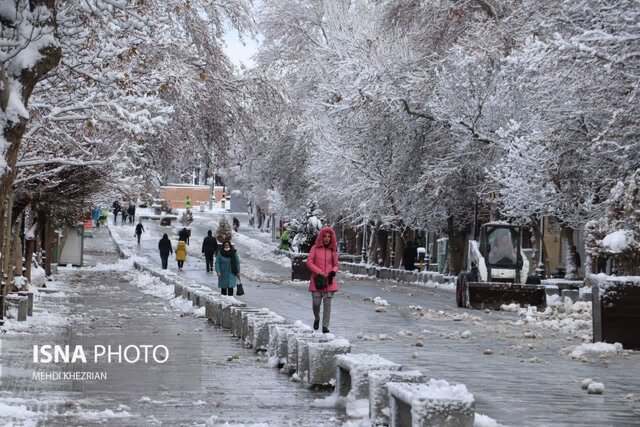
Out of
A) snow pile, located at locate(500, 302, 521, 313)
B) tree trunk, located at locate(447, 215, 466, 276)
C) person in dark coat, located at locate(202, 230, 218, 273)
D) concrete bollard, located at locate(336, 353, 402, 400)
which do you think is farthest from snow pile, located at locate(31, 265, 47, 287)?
concrete bollard, located at locate(336, 353, 402, 400)

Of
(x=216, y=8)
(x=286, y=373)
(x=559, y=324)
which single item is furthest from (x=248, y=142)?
(x=286, y=373)

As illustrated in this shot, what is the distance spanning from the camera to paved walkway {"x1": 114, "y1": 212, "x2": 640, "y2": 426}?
473 inches

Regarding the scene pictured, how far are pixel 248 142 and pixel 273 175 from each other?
27.5 meters

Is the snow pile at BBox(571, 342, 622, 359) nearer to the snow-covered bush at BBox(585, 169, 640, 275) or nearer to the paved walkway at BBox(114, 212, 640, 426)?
the paved walkway at BBox(114, 212, 640, 426)

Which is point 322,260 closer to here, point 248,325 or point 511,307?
point 248,325

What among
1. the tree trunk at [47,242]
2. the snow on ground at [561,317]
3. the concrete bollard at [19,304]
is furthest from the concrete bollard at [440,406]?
the tree trunk at [47,242]

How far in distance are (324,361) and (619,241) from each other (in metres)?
9.70

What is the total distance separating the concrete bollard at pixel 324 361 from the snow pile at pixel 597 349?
17.0ft

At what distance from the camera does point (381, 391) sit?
10914mm

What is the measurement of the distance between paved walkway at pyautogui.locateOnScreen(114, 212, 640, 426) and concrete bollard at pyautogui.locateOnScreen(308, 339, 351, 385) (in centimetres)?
149

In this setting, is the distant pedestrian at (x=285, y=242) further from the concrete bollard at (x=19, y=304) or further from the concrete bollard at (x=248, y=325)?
the concrete bollard at (x=248, y=325)

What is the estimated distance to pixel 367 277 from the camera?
53875 millimetres

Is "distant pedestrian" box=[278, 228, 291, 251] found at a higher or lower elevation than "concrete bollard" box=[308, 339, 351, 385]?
higher

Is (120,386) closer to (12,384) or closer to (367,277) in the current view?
(12,384)
